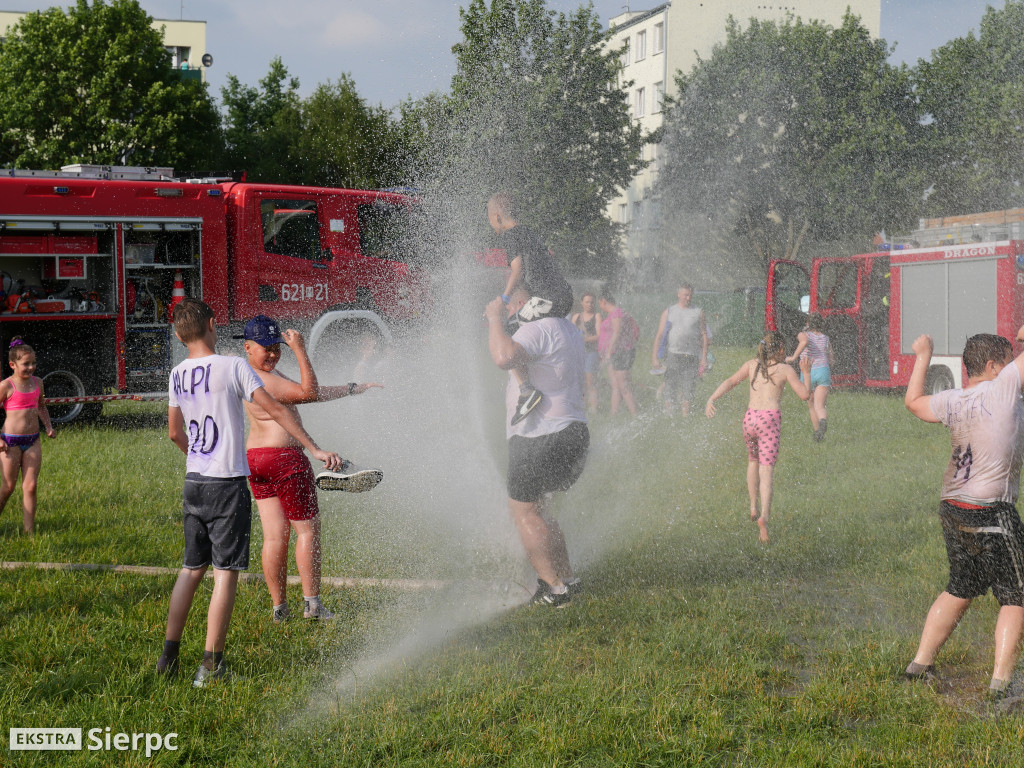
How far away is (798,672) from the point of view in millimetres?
4379

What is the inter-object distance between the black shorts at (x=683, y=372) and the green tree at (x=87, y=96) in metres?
23.7

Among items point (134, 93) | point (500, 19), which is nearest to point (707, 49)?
point (500, 19)

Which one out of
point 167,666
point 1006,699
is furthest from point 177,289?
point 1006,699

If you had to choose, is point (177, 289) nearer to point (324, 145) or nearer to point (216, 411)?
point (216, 411)

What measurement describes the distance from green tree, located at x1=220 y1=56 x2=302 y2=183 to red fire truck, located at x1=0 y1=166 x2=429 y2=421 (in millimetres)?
20783

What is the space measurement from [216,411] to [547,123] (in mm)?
24522

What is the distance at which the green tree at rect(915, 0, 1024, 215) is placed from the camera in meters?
22.6

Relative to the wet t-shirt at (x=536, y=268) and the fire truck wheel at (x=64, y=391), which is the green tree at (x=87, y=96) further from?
the wet t-shirt at (x=536, y=268)

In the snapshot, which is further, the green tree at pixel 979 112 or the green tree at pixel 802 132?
the green tree at pixel 802 132

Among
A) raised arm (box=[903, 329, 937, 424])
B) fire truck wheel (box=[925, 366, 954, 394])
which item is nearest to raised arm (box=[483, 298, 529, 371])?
raised arm (box=[903, 329, 937, 424])

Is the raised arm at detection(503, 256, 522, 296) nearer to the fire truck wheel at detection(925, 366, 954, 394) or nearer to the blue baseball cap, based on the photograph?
the blue baseball cap

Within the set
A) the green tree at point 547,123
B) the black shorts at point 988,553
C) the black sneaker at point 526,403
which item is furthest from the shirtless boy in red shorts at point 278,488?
the green tree at point 547,123

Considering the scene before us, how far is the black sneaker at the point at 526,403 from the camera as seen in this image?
16.9ft

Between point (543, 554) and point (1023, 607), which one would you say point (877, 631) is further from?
point (543, 554)
